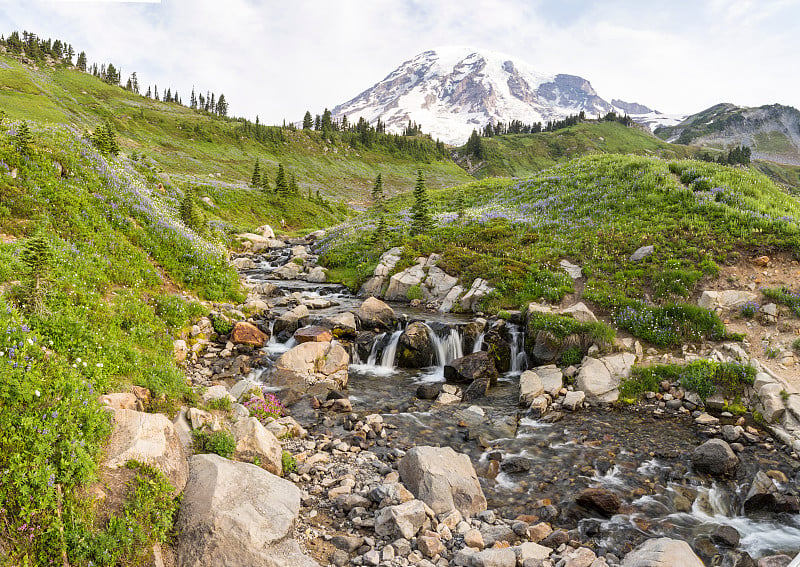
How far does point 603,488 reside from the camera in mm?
8773

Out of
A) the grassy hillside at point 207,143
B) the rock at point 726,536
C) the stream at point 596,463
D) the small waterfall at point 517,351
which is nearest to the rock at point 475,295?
the small waterfall at point 517,351

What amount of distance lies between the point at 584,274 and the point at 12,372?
66.6 feet

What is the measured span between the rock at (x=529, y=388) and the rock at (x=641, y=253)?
9.51m

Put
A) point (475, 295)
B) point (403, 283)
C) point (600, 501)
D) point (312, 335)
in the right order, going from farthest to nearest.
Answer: point (403, 283), point (475, 295), point (312, 335), point (600, 501)

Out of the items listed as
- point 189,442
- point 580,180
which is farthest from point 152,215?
point 580,180

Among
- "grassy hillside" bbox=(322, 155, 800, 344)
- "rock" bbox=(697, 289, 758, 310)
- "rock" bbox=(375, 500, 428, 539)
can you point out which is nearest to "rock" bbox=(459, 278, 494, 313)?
"grassy hillside" bbox=(322, 155, 800, 344)

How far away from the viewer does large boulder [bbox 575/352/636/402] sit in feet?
42.8

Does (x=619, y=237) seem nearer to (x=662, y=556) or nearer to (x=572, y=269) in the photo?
(x=572, y=269)

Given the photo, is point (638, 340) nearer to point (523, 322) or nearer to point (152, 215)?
point (523, 322)

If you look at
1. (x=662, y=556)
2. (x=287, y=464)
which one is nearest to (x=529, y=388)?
(x=662, y=556)

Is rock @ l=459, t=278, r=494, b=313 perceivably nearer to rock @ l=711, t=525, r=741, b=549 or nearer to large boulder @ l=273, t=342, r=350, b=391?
large boulder @ l=273, t=342, r=350, b=391

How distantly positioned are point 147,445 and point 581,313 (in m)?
15.1

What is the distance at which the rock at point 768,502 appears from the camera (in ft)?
26.9

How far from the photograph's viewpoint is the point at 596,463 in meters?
9.82
